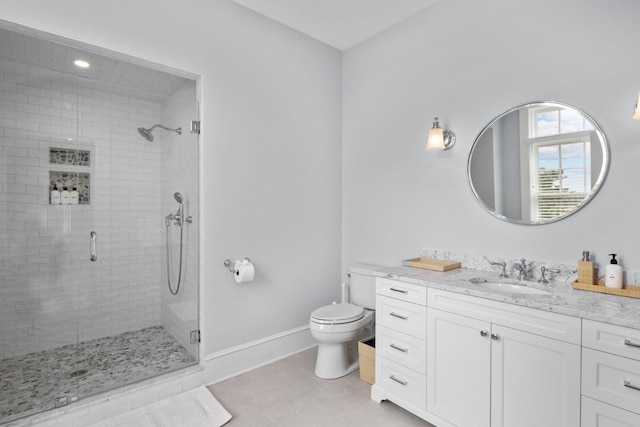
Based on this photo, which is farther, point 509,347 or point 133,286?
point 133,286

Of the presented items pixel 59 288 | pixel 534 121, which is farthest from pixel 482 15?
pixel 59 288

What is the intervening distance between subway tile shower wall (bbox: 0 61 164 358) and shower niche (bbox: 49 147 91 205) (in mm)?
30

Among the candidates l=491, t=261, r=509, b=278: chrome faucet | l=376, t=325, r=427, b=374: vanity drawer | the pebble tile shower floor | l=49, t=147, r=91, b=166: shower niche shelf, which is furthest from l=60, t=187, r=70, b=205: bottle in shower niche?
l=491, t=261, r=509, b=278: chrome faucet

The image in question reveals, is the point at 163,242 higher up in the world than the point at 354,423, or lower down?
higher up

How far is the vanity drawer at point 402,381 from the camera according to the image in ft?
6.56

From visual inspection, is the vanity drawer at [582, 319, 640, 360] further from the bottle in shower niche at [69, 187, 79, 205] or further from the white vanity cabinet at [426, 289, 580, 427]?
the bottle in shower niche at [69, 187, 79, 205]

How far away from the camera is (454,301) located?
185 centimetres

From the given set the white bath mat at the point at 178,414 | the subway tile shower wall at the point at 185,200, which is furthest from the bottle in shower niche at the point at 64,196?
the white bath mat at the point at 178,414

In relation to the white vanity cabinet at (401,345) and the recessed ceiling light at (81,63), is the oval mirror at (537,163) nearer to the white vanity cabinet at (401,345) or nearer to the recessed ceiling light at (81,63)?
the white vanity cabinet at (401,345)

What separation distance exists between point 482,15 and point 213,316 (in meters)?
2.96

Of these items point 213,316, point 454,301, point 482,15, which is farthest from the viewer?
point 213,316

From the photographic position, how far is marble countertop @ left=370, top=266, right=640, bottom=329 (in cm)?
139

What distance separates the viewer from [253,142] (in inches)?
109

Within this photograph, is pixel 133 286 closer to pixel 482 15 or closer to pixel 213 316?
pixel 213 316
